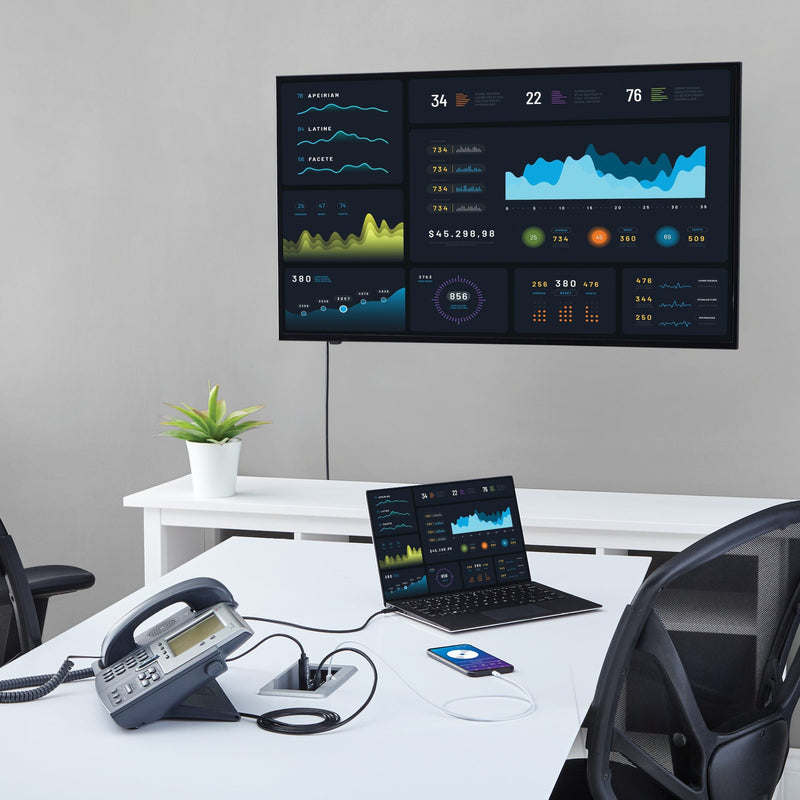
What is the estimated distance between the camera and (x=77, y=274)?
3.49 meters

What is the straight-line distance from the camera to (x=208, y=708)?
4.57 ft

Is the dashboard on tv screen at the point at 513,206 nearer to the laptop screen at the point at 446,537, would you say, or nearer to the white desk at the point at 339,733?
the laptop screen at the point at 446,537

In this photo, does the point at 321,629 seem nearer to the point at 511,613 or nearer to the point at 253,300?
the point at 511,613

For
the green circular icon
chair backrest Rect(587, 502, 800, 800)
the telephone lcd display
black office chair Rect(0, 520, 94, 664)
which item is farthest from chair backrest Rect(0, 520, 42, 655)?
the green circular icon

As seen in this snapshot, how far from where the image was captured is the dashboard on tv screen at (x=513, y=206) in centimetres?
277

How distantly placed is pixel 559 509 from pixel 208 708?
1459 millimetres

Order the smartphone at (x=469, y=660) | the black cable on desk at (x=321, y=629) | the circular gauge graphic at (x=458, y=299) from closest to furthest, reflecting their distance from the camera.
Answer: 1. the smartphone at (x=469, y=660)
2. the black cable on desk at (x=321, y=629)
3. the circular gauge graphic at (x=458, y=299)

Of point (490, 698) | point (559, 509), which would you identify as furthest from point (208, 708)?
point (559, 509)

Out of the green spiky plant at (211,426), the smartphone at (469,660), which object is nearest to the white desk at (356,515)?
the green spiky plant at (211,426)

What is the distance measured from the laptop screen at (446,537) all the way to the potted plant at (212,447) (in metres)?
1.01

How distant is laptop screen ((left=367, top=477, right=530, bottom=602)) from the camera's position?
189 cm

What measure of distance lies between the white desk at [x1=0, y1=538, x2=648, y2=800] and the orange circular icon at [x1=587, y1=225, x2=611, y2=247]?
1198 millimetres

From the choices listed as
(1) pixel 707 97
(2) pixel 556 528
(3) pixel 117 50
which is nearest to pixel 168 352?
(3) pixel 117 50

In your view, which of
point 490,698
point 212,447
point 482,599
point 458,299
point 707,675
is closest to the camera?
point 707,675
